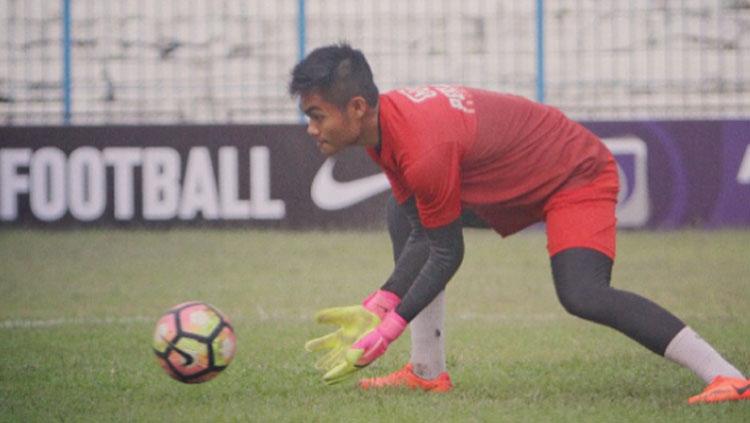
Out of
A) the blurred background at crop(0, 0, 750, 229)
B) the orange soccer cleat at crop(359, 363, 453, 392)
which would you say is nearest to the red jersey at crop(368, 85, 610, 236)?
the orange soccer cleat at crop(359, 363, 453, 392)

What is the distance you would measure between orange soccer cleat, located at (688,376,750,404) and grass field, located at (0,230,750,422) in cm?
7

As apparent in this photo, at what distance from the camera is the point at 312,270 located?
1236cm

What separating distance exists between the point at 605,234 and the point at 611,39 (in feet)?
32.5

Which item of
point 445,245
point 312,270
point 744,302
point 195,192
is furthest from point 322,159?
point 445,245

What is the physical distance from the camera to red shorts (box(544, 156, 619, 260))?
20.0 ft

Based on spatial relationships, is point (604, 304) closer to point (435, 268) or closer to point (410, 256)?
point (435, 268)

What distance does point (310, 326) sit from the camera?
30.2 feet

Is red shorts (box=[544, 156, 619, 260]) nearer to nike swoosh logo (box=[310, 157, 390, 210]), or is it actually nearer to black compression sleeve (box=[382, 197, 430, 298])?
black compression sleeve (box=[382, 197, 430, 298])

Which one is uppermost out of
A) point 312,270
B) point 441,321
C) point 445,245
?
point 445,245

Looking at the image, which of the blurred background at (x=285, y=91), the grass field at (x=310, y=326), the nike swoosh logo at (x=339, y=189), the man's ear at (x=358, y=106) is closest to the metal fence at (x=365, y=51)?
A: the blurred background at (x=285, y=91)

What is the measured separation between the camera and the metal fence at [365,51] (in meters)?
15.7

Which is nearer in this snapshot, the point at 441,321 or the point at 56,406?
the point at 56,406

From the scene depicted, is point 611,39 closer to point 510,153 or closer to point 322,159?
point 322,159

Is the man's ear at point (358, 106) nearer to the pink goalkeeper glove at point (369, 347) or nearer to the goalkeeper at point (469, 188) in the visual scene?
the goalkeeper at point (469, 188)
